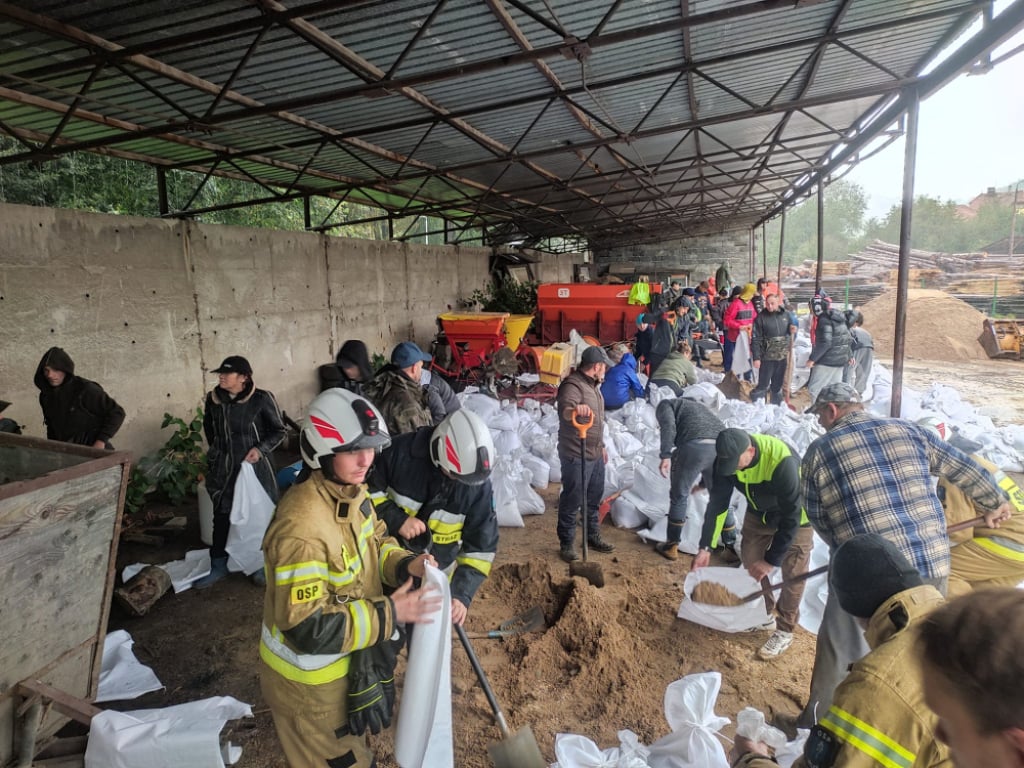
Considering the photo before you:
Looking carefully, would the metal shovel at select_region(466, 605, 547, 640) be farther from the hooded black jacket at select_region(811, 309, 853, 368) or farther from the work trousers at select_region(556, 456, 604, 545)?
the hooded black jacket at select_region(811, 309, 853, 368)

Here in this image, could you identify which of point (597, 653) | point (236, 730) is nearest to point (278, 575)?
point (236, 730)

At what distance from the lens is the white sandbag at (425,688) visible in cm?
188

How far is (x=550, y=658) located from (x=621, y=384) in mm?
4257

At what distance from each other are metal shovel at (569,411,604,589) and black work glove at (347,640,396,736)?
2.52m

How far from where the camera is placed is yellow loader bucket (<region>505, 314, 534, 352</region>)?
10.3 meters

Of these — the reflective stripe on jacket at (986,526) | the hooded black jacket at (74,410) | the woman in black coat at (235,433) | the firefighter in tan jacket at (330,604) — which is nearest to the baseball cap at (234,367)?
the woman in black coat at (235,433)

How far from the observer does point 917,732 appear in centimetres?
131

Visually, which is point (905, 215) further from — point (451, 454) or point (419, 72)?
point (451, 454)

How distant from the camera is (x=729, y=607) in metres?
3.42

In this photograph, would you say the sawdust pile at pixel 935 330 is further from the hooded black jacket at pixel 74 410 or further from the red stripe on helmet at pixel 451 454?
the hooded black jacket at pixel 74 410

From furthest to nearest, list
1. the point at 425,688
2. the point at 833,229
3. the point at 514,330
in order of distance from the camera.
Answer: the point at 833,229
the point at 514,330
the point at 425,688

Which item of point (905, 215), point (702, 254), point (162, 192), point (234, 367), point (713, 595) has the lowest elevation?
point (713, 595)

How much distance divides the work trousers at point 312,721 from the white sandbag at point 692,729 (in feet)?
3.95

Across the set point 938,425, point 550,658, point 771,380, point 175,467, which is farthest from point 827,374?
point 175,467
